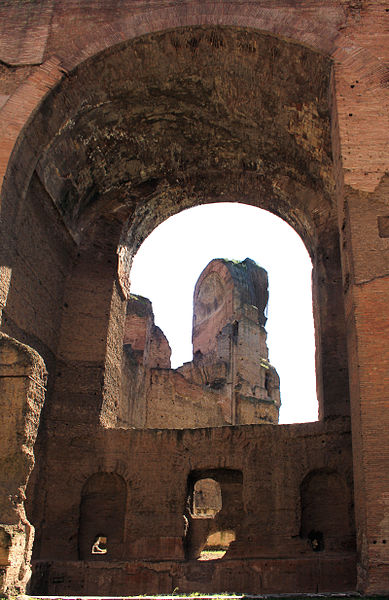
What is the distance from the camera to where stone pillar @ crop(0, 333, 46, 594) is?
6484 millimetres

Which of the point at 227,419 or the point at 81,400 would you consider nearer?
the point at 81,400

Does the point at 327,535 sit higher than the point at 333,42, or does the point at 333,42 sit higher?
the point at 333,42

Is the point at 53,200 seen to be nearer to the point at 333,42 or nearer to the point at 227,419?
the point at 333,42

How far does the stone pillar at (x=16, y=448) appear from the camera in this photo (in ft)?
21.3

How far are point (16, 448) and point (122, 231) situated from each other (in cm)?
571

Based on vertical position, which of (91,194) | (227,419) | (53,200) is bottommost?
(227,419)

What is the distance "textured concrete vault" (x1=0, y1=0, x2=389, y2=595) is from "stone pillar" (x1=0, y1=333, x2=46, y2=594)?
32mm

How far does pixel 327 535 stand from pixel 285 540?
68 centimetres

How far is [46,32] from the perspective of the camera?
9.16 m

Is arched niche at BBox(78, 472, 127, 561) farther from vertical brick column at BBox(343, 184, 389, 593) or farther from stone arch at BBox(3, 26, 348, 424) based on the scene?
vertical brick column at BBox(343, 184, 389, 593)

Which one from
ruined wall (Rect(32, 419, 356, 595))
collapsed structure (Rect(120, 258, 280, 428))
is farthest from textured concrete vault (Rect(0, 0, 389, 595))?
collapsed structure (Rect(120, 258, 280, 428))

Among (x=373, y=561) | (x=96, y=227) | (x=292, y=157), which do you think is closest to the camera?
(x=373, y=561)

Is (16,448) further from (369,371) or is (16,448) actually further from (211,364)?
(211,364)

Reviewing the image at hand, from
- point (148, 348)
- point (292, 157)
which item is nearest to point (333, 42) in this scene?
point (292, 157)
